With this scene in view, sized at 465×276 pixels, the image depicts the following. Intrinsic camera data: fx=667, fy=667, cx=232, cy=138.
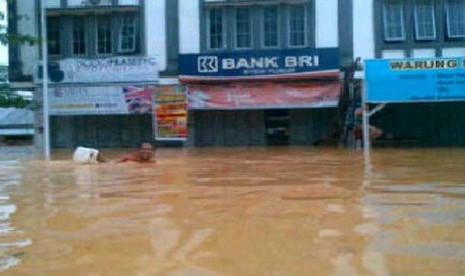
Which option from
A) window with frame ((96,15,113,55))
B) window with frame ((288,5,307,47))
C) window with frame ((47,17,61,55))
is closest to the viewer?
window with frame ((288,5,307,47))

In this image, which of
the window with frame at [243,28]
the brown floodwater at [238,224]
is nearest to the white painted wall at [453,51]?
the window with frame at [243,28]

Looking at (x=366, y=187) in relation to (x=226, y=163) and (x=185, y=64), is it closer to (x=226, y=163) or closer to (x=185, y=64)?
(x=226, y=163)

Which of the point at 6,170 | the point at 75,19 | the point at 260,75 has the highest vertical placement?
the point at 75,19

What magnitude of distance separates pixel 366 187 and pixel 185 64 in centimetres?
1610

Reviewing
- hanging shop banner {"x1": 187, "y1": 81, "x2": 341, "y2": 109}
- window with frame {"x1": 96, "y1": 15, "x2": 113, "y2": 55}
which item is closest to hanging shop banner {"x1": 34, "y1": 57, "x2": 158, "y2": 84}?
window with frame {"x1": 96, "y1": 15, "x2": 113, "y2": 55}

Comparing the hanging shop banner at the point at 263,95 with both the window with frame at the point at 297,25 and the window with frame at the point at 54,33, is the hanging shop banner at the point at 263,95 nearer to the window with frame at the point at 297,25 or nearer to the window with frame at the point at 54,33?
the window with frame at the point at 297,25

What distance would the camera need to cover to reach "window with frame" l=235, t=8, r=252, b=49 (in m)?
26.2

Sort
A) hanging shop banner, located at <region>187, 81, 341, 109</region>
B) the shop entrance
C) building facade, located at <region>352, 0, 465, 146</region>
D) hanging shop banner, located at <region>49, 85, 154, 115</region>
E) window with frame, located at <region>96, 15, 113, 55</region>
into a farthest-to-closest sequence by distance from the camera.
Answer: window with frame, located at <region>96, 15, 113, 55</region> → the shop entrance → hanging shop banner, located at <region>49, 85, 154, 115</region> → building facade, located at <region>352, 0, 465, 146</region> → hanging shop banner, located at <region>187, 81, 341, 109</region>

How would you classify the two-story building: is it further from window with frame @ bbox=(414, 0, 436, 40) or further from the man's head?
window with frame @ bbox=(414, 0, 436, 40)

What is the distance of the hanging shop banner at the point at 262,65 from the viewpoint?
982 inches

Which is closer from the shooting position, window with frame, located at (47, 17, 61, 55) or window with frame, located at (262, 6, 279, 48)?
window with frame, located at (262, 6, 279, 48)

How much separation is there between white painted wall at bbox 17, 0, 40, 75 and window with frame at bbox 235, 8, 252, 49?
8174 millimetres

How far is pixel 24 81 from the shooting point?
27.0 meters

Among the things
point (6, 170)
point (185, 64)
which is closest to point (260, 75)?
point (185, 64)
